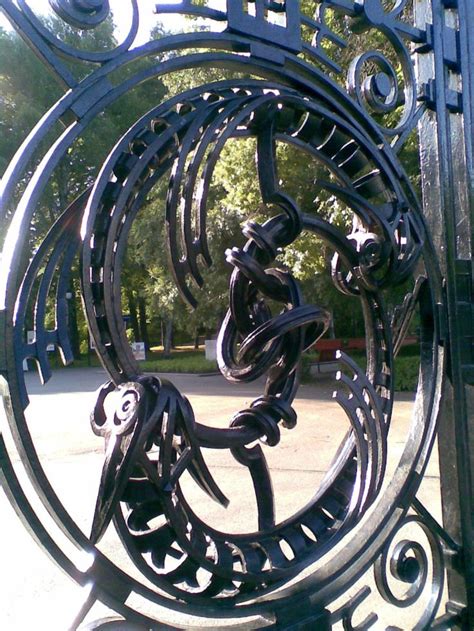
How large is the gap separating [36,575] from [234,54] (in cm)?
315

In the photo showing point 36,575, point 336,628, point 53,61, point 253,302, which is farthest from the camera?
point 36,575

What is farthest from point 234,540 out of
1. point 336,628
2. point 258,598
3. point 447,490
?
point 336,628

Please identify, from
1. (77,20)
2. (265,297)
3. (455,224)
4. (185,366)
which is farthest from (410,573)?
(185,366)

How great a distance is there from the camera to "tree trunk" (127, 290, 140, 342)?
24703mm

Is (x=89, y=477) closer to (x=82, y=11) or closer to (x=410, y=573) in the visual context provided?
(x=410, y=573)

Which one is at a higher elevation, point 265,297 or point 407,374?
point 265,297

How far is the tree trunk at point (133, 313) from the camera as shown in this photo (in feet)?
81.0

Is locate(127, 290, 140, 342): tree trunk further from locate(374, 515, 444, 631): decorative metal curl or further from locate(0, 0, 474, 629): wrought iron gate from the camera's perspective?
locate(374, 515, 444, 631): decorative metal curl

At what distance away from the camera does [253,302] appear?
1.96m

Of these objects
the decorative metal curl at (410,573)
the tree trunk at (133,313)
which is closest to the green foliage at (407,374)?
the decorative metal curl at (410,573)

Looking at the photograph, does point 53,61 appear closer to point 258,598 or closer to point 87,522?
point 258,598

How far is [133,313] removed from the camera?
86.1ft

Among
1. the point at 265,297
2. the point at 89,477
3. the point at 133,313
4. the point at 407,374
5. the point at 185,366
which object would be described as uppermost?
the point at 133,313

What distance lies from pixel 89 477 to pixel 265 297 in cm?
404
